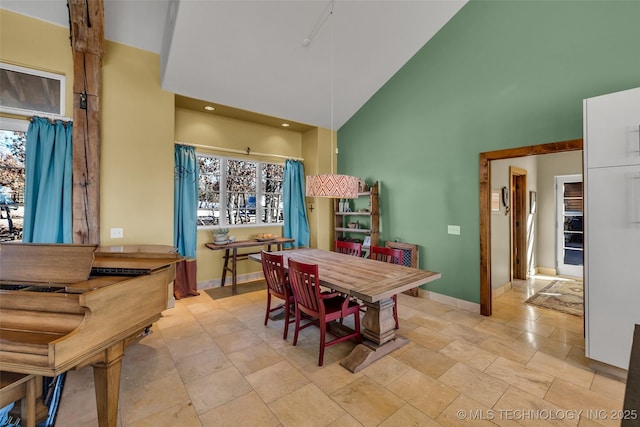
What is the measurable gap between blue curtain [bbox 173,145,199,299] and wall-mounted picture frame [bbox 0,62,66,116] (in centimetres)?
136

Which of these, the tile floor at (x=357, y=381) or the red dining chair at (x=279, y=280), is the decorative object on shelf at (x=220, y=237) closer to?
the tile floor at (x=357, y=381)

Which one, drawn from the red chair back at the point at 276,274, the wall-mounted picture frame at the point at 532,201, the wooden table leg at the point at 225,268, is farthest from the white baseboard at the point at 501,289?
the wooden table leg at the point at 225,268

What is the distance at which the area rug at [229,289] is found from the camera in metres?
4.11

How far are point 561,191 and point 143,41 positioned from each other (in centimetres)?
751

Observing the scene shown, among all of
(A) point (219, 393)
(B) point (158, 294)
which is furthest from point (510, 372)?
(B) point (158, 294)

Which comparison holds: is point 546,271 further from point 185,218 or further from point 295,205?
point 185,218

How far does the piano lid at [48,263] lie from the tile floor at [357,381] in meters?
1.00

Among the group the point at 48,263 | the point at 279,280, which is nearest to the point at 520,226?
the point at 279,280

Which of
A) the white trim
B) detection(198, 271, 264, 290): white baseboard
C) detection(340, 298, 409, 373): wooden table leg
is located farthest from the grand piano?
detection(198, 271, 264, 290): white baseboard

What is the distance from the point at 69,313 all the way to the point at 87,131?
2627mm

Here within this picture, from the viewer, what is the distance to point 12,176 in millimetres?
2928

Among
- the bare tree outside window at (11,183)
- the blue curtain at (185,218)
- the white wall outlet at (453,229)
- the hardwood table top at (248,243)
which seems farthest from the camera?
the hardwood table top at (248,243)

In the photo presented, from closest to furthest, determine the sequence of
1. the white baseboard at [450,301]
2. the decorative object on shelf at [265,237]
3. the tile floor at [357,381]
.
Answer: the tile floor at [357,381] → the white baseboard at [450,301] → the decorative object on shelf at [265,237]

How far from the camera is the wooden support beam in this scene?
2.99 meters
